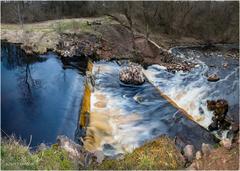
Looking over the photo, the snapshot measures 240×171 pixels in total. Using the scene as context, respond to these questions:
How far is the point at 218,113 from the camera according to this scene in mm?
14320

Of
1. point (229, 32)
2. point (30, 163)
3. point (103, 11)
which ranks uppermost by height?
point (103, 11)

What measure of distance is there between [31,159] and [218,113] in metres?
8.66

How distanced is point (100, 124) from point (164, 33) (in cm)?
1488

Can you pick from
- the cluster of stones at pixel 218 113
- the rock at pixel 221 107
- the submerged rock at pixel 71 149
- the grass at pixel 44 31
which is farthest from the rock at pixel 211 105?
the grass at pixel 44 31

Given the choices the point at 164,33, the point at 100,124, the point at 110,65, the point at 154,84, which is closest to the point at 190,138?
the point at 100,124

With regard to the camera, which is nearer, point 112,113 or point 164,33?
point 112,113

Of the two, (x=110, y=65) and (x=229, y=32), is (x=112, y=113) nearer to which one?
(x=110, y=65)

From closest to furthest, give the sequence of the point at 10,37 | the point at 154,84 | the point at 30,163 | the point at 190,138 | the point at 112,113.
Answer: the point at 30,163 < the point at 190,138 < the point at 112,113 < the point at 154,84 < the point at 10,37

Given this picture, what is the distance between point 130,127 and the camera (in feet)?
44.3

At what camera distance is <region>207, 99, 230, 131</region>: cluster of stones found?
1352 cm

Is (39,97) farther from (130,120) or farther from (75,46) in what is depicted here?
(75,46)

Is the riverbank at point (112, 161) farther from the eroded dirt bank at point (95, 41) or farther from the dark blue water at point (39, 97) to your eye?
the eroded dirt bank at point (95, 41)

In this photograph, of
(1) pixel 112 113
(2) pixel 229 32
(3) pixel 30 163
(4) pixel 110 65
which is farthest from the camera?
(2) pixel 229 32

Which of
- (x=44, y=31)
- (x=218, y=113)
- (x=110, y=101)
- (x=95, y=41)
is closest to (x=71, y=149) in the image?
(x=110, y=101)
